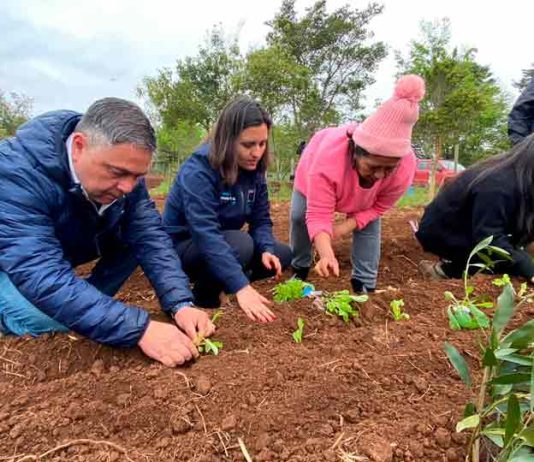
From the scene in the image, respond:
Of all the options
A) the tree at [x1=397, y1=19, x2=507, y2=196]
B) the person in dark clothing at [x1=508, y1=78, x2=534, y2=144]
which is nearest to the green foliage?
the tree at [x1=397, y1=19, x2=507, y2=196]

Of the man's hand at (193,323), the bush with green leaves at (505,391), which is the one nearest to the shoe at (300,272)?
the man's hand at (193,323)

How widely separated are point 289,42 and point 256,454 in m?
18.2

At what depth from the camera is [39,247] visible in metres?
1.85

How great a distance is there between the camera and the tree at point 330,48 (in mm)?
17875

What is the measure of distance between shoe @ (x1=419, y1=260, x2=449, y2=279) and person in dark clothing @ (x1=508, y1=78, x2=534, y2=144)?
1311 millimetres

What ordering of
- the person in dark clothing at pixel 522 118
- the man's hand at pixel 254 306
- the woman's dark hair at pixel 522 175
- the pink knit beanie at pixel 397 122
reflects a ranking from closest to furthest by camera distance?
the man's hand at pixel 254 306, the pink knit beanie at pixel 397 122, the woman's dark hair at pixel 522 175, the person in dark clothing at pixel 522 118

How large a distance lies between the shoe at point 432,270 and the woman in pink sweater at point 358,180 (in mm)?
736

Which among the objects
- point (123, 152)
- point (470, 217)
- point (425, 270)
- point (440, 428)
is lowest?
point (425, 270)

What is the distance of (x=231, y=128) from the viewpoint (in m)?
2.77

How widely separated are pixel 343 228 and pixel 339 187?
32cm

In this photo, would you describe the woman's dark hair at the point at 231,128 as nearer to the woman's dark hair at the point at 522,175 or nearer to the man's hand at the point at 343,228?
the man's hand at the point at 343,228

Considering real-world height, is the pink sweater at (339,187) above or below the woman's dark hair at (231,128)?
below

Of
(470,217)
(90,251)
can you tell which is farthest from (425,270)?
(90,251)

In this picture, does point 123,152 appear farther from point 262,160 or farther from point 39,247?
point 262,160
